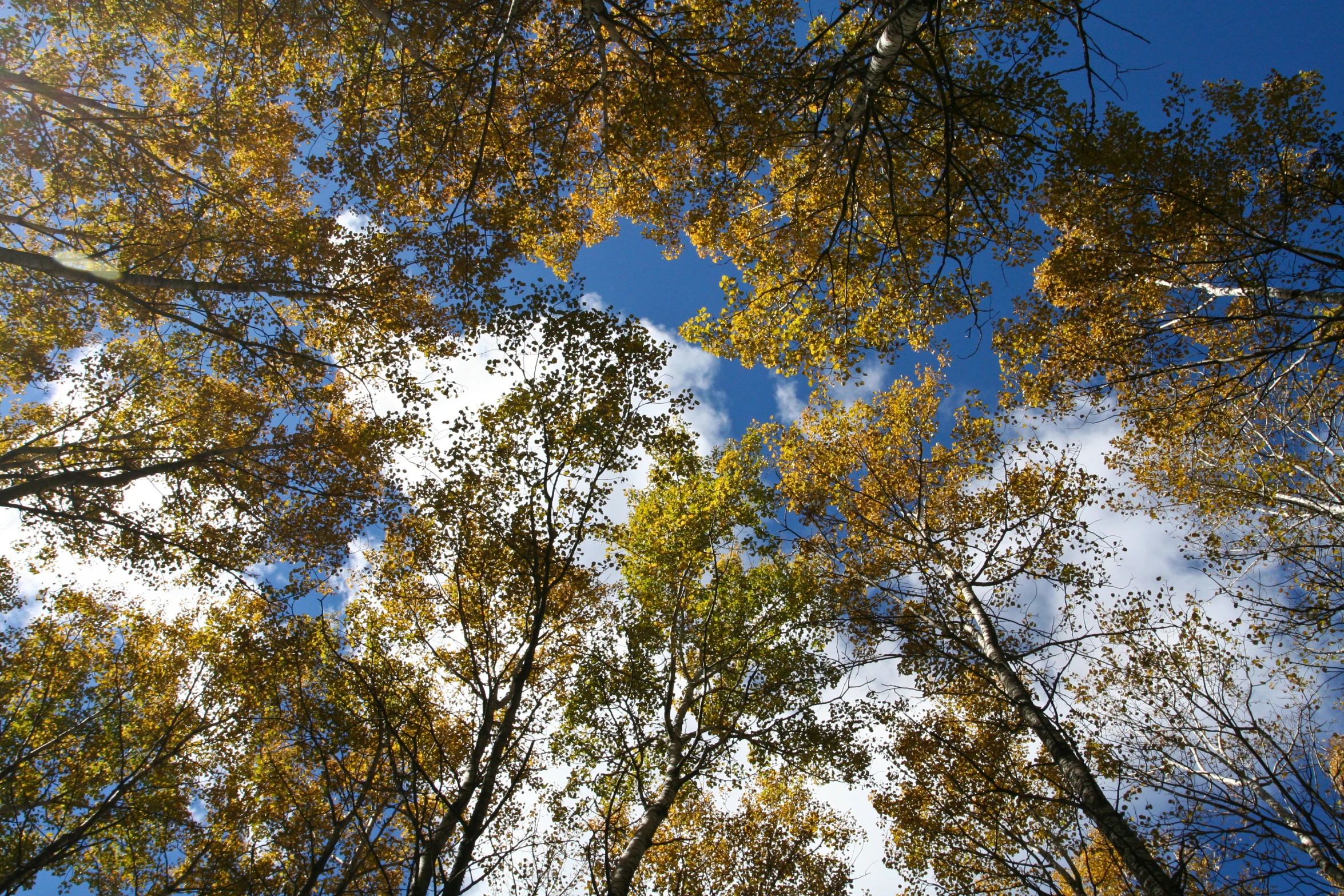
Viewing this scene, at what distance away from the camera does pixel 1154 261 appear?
322 inches

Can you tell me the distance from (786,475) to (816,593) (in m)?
2.81

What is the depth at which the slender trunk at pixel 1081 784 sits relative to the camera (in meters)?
4.31

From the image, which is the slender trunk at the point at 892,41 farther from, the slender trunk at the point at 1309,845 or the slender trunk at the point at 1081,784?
the slender trunk at the point at 1309,845

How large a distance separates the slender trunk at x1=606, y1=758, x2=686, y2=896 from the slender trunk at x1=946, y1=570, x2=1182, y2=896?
384 cm

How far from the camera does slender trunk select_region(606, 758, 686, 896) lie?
219 inches

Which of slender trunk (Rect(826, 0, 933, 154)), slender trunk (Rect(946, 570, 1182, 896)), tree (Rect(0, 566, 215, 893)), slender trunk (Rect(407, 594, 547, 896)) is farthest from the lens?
tree (Rect(0, 566, 215, 893))

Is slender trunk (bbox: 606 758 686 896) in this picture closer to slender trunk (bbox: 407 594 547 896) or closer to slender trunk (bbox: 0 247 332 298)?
slender trunk (bbox: 407 594 547 896)

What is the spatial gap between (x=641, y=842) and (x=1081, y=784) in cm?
462

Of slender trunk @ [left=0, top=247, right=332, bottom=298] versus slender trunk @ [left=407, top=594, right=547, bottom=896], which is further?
slender trunk @ [left=0, top=247, right=332, bottom=298]

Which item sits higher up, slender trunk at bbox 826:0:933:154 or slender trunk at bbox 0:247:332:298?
slender trunk at bbox 826:0:933:154

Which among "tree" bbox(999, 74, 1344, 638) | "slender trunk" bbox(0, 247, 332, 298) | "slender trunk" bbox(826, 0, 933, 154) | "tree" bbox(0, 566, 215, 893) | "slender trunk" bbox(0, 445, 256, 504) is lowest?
"tree" bbox(0, 566, 215, 893)

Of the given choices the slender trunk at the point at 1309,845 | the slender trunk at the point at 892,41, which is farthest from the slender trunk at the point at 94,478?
the slender trunk at the point at 1309,845

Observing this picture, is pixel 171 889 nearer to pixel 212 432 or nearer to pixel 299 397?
pixel 212 432

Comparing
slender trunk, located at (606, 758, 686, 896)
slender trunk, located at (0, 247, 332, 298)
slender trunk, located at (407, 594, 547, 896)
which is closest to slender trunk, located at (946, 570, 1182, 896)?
slender trunk, located at (606, 758, 686, 896)
